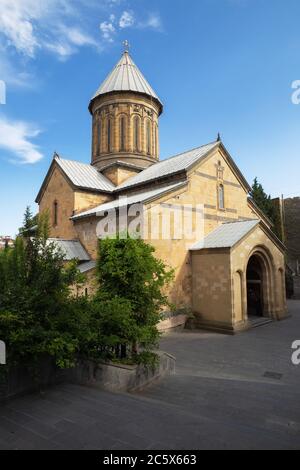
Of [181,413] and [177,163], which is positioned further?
[177,163]

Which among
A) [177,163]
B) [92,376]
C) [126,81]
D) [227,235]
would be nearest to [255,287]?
[227,235]

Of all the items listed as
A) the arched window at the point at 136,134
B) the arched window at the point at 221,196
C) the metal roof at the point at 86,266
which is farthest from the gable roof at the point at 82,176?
the arched window at the point at 221,196

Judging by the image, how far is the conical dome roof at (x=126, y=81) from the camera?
21.3 m

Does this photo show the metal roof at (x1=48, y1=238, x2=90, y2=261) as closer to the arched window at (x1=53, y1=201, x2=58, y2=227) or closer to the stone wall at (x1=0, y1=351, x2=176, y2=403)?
the arched window at (x1=53, y1=201, x2=58, y2=227)

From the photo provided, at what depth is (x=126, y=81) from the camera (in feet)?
71.1

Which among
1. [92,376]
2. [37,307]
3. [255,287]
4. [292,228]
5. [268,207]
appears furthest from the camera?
[292,228]

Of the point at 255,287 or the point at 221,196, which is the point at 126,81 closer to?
the point at 221,196

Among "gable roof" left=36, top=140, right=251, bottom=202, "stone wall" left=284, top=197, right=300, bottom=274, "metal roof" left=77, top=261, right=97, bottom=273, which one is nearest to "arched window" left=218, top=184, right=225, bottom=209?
"gable roof" left=36, top=140, right=251, bottom=202

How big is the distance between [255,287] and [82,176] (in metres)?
12.3

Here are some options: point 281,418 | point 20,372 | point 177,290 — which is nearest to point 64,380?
point 20,372

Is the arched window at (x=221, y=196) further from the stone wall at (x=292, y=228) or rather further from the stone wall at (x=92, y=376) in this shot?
the stone wall at (x=292, y=228)

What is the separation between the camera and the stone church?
12901mm

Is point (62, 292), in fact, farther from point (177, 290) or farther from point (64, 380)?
point (177, 290)

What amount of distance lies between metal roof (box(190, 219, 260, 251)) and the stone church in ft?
0.17
